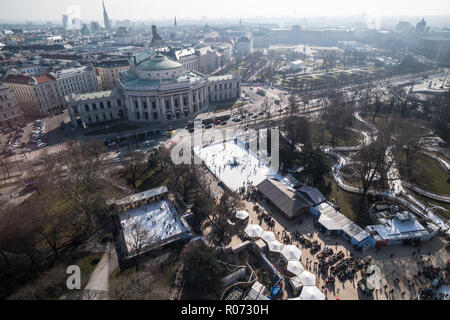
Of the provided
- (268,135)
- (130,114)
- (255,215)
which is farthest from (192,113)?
(255,215)

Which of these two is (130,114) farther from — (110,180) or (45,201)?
(45,201)

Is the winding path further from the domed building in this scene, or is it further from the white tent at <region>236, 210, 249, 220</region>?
the domed building

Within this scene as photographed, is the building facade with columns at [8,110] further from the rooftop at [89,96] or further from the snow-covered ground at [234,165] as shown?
the snow-covered ground at [234,165]

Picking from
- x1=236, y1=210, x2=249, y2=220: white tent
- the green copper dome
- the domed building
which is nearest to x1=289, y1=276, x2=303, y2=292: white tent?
x1=236, y1=210, x2=249, y2=220: white tent

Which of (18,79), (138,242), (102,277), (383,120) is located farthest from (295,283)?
(18,79)

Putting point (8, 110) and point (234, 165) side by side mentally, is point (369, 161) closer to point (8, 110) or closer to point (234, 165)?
point (234, 165)

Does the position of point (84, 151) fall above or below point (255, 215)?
above
